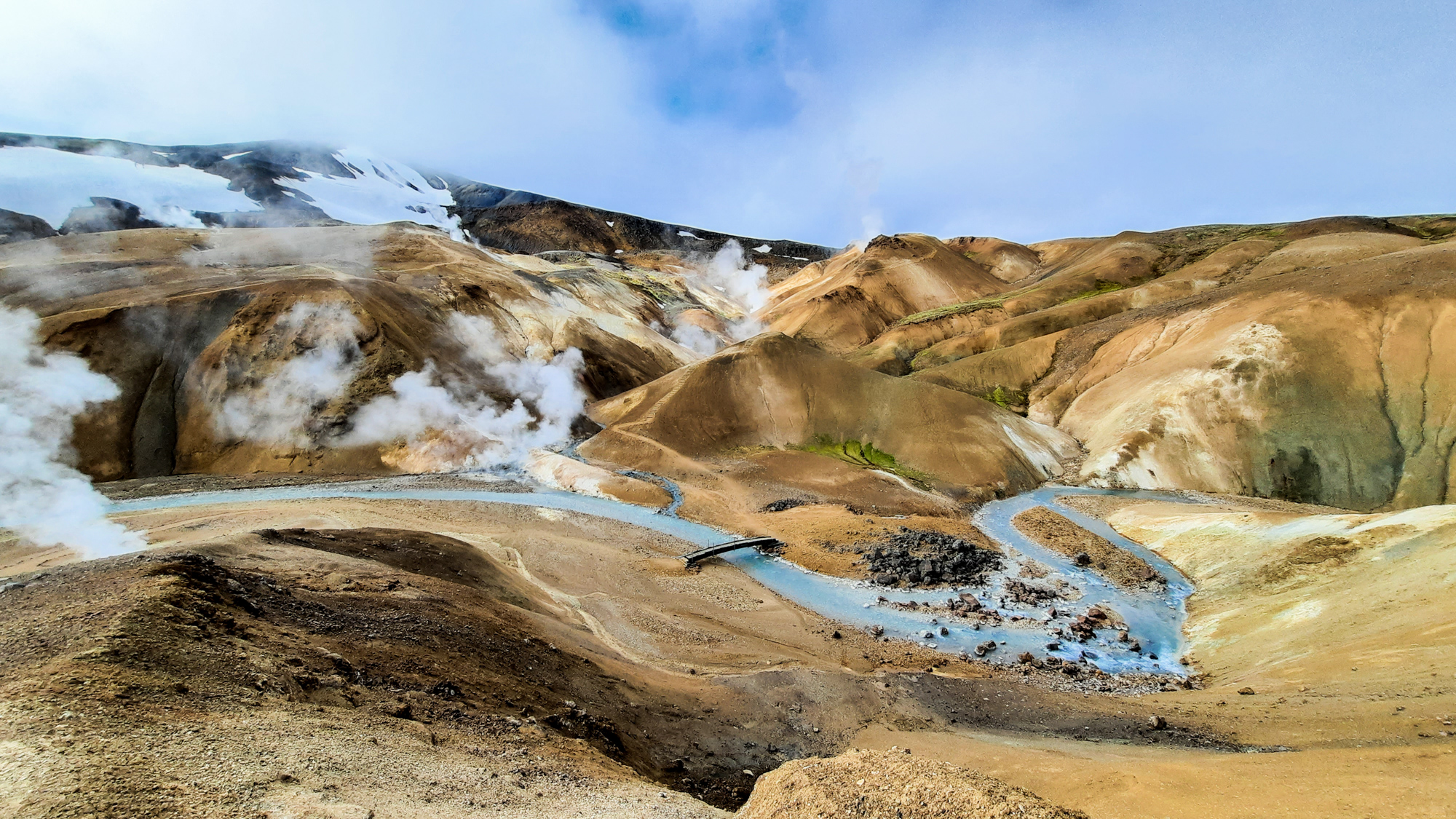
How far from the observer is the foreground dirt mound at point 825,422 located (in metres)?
47.2

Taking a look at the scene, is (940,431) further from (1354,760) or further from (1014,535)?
(1354,760)

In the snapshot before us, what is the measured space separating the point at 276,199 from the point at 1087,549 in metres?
136

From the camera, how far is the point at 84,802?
6160mm

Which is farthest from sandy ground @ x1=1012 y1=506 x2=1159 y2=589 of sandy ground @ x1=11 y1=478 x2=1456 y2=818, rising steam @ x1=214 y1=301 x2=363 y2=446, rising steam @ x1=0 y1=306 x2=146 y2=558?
rising steam @ x1=214 y1=301 x2=363 y2=446

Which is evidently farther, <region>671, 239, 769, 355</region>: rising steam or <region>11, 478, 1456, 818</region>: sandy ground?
<region>671, 239, 769, 355</region>: rising steam

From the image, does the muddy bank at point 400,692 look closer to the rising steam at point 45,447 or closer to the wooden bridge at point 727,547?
the wooden bridge at point 727,547

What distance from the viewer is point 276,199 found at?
4444 inches

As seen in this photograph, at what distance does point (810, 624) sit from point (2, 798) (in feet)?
73.1

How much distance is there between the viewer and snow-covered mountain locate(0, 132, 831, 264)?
83.5 metres

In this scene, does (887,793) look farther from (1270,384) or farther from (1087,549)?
(1270,384)

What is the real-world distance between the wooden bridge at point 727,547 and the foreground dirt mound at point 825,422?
14357 mm

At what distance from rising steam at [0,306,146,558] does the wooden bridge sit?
67.3 ft

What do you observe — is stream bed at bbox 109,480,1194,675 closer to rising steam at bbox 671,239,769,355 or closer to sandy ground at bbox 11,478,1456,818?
sandy ground at bbox 11,478,1456,818

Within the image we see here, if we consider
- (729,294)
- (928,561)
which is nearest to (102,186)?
(729,294)
